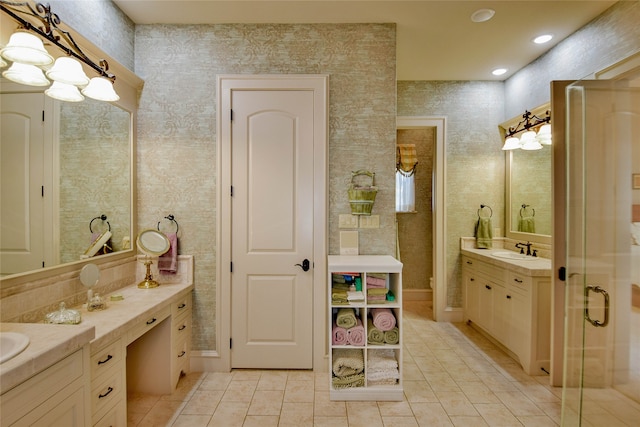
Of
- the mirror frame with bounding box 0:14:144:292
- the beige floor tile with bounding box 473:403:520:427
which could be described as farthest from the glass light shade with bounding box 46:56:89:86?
the beige floor tile with bounding box 473:403:520:427

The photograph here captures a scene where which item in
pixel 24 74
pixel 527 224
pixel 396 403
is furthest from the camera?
pixel 527 224

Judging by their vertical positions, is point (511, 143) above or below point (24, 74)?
above

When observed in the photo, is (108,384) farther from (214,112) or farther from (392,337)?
(214,112)

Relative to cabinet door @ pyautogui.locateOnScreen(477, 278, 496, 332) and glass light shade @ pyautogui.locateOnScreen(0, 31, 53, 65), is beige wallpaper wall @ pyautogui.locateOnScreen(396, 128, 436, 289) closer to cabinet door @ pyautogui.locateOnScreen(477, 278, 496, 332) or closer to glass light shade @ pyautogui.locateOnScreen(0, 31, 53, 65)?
cabinet door @ pyautogui.locateOnScreen(477, 278, 496, 332)

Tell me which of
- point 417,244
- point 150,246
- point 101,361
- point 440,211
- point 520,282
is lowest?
point 101,361

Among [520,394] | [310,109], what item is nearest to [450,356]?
[520,394]

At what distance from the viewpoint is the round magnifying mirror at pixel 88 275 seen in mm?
1831

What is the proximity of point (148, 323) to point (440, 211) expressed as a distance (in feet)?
10.4

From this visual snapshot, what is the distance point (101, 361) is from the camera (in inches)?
60.3

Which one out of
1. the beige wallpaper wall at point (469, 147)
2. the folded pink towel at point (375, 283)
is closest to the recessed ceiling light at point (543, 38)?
the beige wallpaper wall at point (469, 147)

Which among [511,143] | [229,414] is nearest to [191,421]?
[229,414]

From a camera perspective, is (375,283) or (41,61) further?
(375,283)

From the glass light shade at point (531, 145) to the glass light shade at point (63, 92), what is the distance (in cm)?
380

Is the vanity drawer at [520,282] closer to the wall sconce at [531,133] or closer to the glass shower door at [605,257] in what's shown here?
the glass shower door at [605,257]
